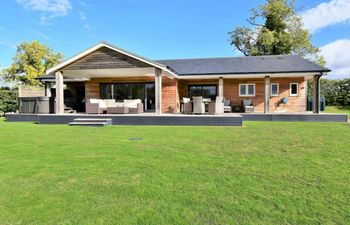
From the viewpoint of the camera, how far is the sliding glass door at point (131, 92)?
1817 cm

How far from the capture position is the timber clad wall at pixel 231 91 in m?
17.6

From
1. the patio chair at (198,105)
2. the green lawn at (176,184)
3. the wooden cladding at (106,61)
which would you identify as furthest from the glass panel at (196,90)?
the green lawn at (176,184)

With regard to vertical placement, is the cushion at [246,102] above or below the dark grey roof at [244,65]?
below

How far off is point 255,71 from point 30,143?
43.1ft

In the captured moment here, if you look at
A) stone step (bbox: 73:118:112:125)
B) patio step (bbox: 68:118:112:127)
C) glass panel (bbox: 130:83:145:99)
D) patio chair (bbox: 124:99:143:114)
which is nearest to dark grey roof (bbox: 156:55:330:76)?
glass panel (bbox: 130:83:145:99)

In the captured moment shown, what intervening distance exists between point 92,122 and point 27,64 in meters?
30.8

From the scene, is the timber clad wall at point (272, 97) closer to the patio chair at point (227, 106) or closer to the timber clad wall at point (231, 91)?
the timber clad wall at point (231, 91)

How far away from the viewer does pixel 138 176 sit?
4.22 metres

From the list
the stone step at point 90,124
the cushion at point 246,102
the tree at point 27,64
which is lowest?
the stone step at point 90,124

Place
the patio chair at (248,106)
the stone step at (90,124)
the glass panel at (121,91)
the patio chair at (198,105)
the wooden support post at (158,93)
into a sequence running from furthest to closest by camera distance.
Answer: the glass panel at (121,91)
the patio chair at (248,106)
the patio chair at (198,105)
the wooden support post at (158,93)
the stone step at (90,124)

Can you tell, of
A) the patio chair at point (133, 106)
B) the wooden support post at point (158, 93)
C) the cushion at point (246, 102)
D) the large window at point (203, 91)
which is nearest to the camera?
the wooden support post at point (158, 93)

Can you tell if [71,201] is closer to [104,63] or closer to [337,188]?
[337,188]

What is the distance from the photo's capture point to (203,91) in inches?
743

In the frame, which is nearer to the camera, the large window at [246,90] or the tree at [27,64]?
the large window at [246,90]
